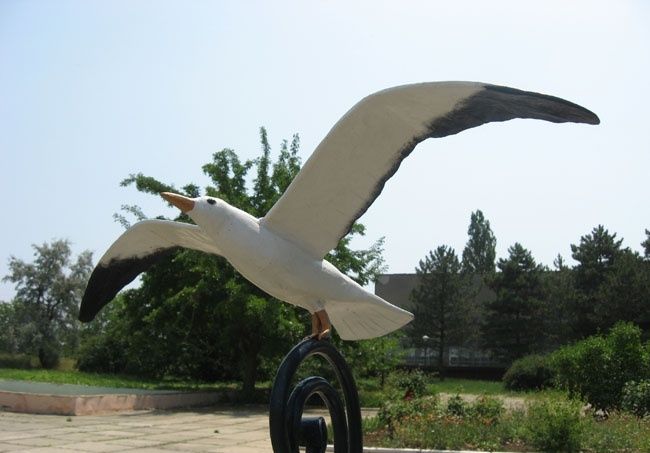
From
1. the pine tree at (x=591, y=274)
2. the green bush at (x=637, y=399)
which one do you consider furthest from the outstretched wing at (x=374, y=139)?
the pine tree at (x=591, y=274)

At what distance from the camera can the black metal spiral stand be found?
373 centimetres

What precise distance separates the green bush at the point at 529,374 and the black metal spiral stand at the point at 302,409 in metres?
19.1

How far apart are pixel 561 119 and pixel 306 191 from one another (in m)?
1.59

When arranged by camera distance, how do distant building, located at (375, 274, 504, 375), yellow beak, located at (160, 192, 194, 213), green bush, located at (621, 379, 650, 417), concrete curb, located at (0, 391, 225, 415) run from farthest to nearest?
distant building, located at (375, 274, 504, 375), concrete curb, located at (0, 391, 225, 415), green bush, located at (621, 379, 650, 417), yellow beak, located at (160, 192, 194, 213)

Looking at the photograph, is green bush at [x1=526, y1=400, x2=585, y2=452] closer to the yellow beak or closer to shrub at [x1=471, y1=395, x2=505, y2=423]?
shrub at [x1=471, y1=395, x2=505, y2=423]

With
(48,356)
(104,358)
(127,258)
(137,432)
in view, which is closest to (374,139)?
(127,258)

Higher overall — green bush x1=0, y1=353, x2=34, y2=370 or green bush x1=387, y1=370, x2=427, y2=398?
green bush x1=387, y1=370, x2=427, y2=398

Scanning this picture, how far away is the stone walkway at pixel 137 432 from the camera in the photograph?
8875 millimetres

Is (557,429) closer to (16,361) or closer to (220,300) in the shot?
(220,300)

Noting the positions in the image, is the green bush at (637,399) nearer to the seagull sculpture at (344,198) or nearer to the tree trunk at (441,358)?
the seagull sculpture at (344,198)

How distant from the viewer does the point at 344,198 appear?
4.34 m

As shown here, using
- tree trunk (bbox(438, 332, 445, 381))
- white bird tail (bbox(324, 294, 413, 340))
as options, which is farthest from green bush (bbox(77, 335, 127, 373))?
white bird tail (bbox(324, 294, 413, 340))

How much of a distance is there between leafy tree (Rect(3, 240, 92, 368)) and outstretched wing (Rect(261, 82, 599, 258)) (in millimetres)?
26923

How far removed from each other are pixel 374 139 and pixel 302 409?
1.70 meters
